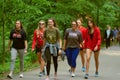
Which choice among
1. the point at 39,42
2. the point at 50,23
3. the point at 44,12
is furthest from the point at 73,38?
the point at 44,12

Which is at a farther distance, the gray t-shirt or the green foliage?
the green foliage

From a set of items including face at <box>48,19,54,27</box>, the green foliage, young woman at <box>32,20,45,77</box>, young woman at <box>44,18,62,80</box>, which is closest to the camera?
face at <box>48,19,54,27</box>

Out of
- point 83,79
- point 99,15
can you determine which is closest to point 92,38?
point 83,79

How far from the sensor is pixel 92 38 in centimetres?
1464

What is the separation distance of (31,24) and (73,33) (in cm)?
1052

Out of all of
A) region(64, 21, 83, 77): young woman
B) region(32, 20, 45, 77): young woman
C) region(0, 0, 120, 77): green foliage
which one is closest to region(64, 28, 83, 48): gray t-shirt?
region(64, 21, 83, 77): young woman

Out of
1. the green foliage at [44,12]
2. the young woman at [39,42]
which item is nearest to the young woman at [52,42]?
the young woman at [39,42]

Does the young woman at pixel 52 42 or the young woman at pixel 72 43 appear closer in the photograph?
the young woman at pixel 52 42

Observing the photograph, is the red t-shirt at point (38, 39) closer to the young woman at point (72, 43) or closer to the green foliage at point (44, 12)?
the young woman at point (72, 43)

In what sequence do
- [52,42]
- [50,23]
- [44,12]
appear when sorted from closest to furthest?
[50,23]
[52,42]
[44,12]

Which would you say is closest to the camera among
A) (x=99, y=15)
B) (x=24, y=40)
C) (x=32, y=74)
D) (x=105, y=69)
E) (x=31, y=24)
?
(x=24, y=40)

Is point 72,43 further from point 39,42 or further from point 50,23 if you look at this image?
point 50,23

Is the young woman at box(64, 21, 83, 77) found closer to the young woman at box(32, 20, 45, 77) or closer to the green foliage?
the young woman at box(32, 20, 45, 77)

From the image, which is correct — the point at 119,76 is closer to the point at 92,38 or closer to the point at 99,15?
the point at 92,38
